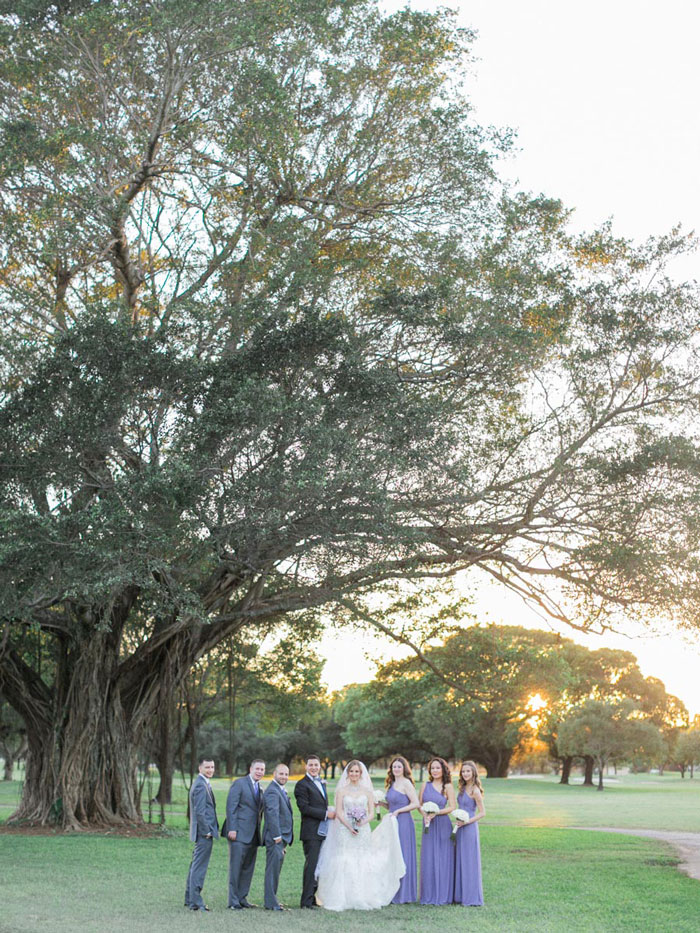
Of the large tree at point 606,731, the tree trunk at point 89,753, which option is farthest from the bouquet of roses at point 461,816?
the large tree at point 606,731

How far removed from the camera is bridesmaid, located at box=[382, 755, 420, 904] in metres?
9.79

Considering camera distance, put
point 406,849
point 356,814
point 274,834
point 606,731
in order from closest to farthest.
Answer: point 274,834 < point 356,814 < point 406,849 < point 606,731

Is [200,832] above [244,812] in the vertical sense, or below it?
below

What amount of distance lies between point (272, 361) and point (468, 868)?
6723 mm

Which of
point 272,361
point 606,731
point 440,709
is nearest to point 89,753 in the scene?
point 272,361

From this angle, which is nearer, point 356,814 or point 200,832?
point 200,832

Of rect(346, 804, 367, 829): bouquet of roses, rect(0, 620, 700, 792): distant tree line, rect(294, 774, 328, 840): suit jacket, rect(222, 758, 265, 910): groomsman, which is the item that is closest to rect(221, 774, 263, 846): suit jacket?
rect(222, 758, 265, 910): groomsman

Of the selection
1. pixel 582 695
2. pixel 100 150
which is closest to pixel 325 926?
pixel 100 150

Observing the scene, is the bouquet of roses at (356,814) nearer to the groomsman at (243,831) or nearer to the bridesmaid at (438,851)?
the bridesmaid at (438,851)

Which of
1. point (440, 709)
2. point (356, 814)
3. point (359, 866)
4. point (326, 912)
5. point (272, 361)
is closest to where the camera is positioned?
point (326, 912)

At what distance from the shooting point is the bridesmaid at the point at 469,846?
9695mm

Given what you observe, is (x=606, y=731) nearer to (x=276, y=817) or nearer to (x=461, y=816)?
(x=461, y=816)

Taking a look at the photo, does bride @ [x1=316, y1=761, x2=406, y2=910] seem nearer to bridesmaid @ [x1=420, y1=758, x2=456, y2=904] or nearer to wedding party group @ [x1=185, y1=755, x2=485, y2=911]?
wedding party group @ [x1=185, y1=755, x2=485, y2=911]

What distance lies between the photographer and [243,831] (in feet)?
30.2
